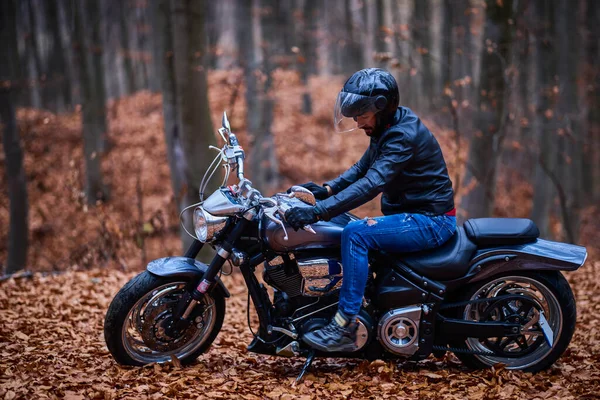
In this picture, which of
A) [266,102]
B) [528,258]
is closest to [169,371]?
[528,258]

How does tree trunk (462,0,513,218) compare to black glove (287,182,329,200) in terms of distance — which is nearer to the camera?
black glove (287,182,329,200)

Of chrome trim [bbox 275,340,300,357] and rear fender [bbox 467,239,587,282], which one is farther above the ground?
rear fender [bbox 467,239,587,282]

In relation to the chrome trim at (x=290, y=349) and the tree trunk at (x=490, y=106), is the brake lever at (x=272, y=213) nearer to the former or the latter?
the chrome trim at (x=290, y=349)

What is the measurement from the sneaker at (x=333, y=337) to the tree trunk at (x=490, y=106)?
513 centimetres

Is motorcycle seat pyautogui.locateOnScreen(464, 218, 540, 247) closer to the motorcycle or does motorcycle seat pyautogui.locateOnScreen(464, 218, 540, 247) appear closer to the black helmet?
the motorcycle

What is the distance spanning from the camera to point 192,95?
319 inches

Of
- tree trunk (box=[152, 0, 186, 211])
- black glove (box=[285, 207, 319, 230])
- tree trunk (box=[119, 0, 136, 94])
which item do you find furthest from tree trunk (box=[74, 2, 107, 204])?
black glove (box=[285, 207, 319, 230])

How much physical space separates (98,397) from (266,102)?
42.3ft

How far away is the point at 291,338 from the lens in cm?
475

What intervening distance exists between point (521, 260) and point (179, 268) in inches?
103

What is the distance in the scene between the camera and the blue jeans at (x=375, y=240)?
4.50 meters

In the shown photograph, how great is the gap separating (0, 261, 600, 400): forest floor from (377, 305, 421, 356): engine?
193 mm

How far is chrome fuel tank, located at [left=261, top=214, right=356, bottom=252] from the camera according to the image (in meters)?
4.55

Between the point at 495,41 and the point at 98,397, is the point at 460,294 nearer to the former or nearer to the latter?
the point at 98,397
